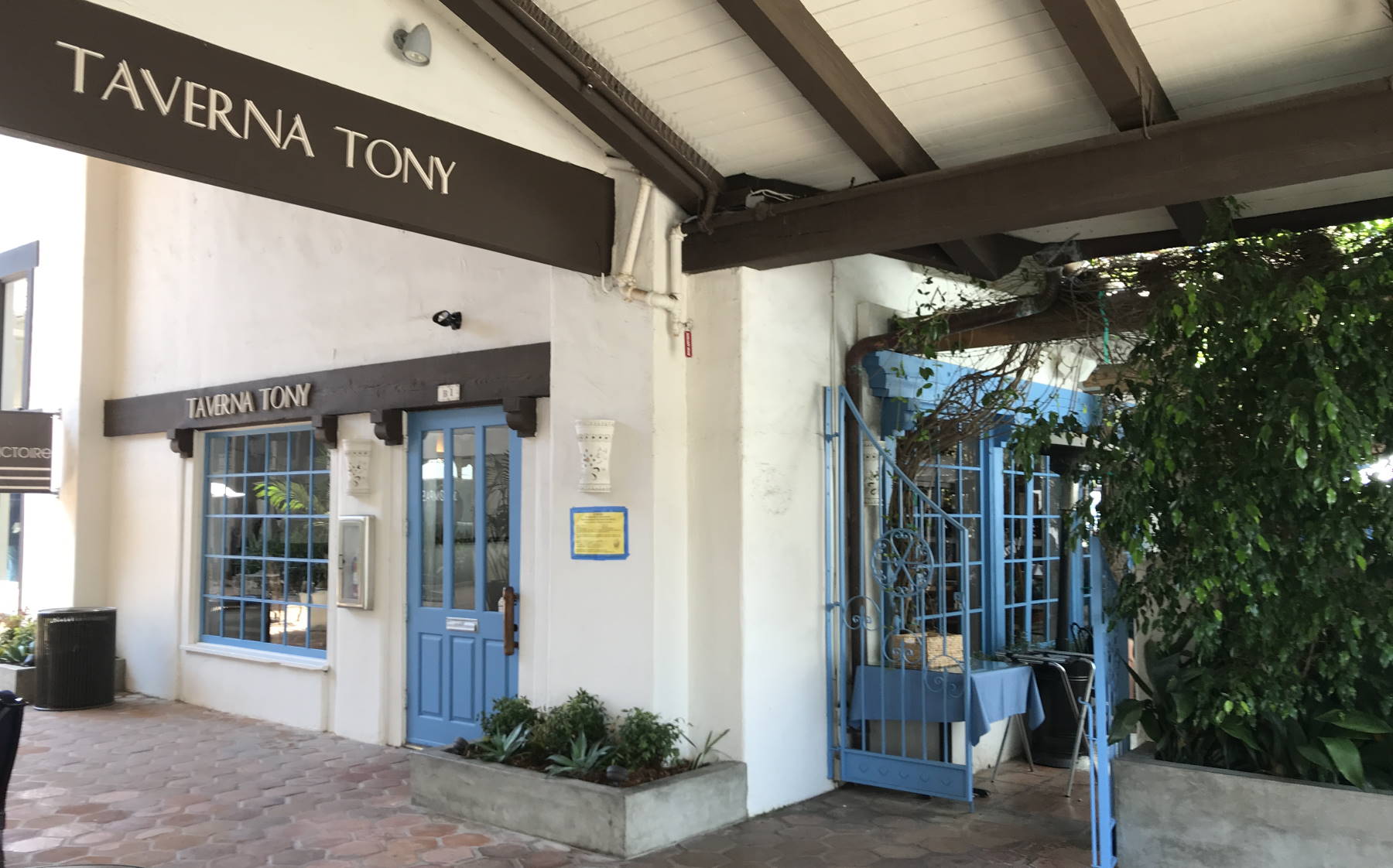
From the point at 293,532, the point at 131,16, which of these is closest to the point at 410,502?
the point at 293,532

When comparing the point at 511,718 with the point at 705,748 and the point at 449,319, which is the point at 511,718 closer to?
the point at 705,748

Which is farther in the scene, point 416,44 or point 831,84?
point 416,44

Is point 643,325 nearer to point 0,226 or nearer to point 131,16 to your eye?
point 131,16

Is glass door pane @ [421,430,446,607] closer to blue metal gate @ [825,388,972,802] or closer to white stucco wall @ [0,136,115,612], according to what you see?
blue metal gate @ [825,388,972,802]

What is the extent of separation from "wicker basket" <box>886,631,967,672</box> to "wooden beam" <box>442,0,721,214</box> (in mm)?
2592

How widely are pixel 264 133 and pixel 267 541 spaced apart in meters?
5.17

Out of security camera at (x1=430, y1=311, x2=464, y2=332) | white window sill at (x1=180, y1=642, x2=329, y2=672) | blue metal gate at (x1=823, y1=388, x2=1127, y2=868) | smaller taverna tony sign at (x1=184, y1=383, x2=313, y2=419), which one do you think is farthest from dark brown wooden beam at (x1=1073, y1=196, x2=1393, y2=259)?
white window sill at (x1=180, y1=642, x2=329, y2=672)

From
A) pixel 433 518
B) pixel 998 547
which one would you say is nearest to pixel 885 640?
pixel 998 547

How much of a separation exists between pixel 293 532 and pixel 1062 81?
6.38 m

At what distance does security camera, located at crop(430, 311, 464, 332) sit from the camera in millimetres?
7105

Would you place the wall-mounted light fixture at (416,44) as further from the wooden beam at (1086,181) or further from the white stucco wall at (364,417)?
the wooden beam at (1086,181)

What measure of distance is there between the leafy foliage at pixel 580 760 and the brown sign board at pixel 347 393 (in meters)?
2.16

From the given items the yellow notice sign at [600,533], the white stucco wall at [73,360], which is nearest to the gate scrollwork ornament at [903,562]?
the yellow notice sign at [600,533]

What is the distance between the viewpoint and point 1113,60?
418 cm
